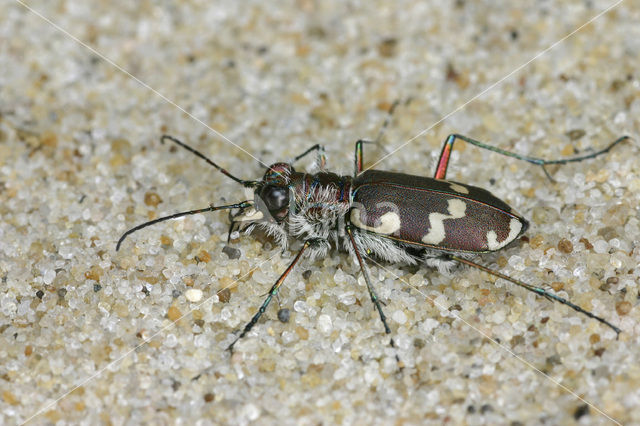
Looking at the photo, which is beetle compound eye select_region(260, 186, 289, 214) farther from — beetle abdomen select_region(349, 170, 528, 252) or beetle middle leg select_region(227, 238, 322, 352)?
beetle abdomen select_region(349, 170, 528, 252)

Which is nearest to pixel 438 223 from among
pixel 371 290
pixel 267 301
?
pixel 371 290

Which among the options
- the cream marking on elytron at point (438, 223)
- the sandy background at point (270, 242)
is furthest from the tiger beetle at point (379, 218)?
the sandy background at point (270, 242)

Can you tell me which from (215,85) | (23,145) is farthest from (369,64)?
(23,145)

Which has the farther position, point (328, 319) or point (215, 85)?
point (215, 85)

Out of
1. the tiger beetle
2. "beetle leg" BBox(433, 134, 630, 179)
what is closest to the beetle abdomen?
the tiger beetle

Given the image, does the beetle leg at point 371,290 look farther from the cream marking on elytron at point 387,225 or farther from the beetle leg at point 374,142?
the beetle leg at point 374,142

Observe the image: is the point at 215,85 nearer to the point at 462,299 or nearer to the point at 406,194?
the point at 406,194
